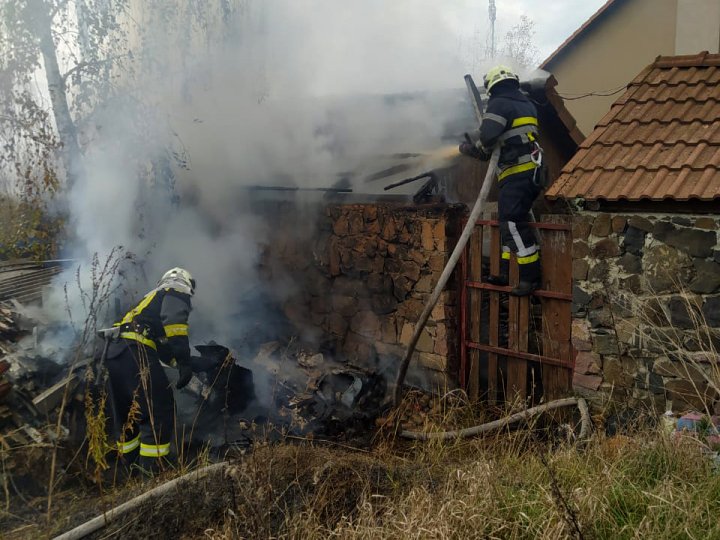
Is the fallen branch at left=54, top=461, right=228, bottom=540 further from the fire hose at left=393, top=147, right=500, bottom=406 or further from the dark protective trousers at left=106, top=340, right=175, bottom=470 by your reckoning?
the fire hose at left=393, top=147, right=500, bottom=406

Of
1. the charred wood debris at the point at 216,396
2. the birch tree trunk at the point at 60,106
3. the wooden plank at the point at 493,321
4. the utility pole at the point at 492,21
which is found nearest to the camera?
the charred wood debris at the point at 216,396

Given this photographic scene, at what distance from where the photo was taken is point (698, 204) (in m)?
Answer: 3.95

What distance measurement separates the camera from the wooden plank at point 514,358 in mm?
5301

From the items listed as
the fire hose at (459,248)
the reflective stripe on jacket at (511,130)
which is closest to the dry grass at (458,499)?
the fire hose at (459,248)

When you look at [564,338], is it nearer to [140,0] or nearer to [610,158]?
[610,158]

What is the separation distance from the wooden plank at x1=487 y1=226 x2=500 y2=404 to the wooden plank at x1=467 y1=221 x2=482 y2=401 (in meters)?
0.13

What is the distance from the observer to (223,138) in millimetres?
8477

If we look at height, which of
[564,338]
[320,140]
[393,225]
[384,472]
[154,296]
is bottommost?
[384,472]

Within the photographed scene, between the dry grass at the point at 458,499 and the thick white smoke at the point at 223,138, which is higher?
the thick white smoke at the point at 223,138

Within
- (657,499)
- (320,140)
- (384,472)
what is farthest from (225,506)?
(320,140)

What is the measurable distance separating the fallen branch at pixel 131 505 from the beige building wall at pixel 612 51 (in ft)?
43.3

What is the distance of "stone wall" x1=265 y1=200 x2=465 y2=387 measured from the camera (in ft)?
19.2

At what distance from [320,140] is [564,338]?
4429 millimetres

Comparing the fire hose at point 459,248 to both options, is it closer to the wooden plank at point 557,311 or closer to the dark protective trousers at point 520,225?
the dark protective trousers at point 520,225
